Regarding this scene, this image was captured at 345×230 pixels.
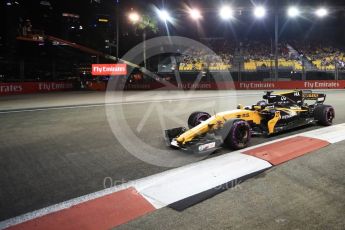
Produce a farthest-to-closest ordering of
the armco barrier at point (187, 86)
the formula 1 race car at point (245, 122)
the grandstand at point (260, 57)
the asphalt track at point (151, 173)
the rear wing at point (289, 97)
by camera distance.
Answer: the grandstand at point (260, 57) → the armco barrier at point (187, 86) → the rear wing at point (289, 97) → the formula 1 race car at point (245, 122) → the asphalt track at point (151, 173)

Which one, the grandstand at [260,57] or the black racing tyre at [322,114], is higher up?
the grandstand at [260,57]

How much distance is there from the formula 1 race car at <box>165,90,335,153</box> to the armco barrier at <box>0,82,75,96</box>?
18.2 meters

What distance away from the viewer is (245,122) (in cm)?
652

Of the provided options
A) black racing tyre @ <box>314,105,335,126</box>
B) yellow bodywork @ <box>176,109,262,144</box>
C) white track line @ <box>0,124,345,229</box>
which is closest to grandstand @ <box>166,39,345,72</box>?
black racing tyre @ <box>314,105,335,126</box>

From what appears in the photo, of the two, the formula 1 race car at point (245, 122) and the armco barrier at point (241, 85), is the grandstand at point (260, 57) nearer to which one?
the armco barrier at point (241, 85)

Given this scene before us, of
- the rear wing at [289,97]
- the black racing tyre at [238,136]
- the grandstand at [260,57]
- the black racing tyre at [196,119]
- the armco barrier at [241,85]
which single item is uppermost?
the grandstand at [260,57]

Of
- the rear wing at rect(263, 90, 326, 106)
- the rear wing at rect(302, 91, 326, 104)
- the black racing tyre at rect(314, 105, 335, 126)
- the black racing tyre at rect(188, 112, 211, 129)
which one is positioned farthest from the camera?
the rear wing at rect(302, 91, 326, 104)

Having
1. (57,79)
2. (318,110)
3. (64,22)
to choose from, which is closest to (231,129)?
(318,110)

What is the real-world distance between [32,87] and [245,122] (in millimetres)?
20991

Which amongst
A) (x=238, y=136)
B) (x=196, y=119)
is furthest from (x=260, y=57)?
(x=238, y=136)

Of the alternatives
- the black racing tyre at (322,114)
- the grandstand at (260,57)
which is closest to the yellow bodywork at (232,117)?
the black racing tyre at (322,114)

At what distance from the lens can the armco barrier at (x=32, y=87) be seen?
72.7ft

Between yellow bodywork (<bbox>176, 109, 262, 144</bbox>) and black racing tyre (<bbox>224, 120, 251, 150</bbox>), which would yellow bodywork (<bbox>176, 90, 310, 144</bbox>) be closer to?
yellow bodywork (<bbox>176, 109, 262, 144</bbox>)

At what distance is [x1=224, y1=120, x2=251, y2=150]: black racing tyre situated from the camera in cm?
629
